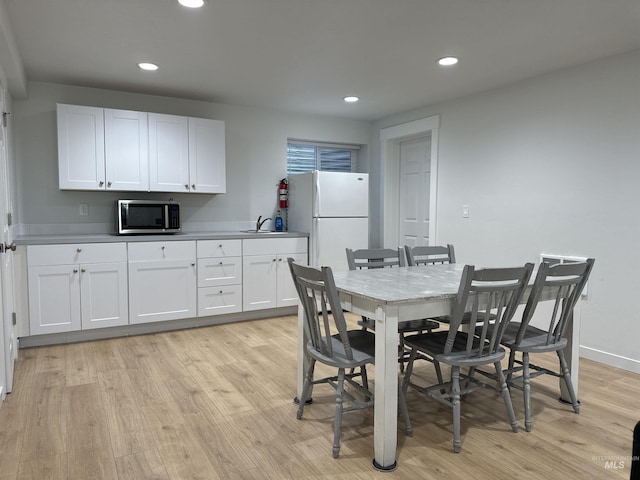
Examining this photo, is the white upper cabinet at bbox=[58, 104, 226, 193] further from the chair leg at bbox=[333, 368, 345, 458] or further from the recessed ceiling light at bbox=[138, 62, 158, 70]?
the chair leg at bbox=[333, 368, 345, 458]

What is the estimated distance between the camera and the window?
5429 mm

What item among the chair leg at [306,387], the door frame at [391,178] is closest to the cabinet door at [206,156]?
the door frame at [391,178]

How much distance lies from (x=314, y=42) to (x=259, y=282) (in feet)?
7.93

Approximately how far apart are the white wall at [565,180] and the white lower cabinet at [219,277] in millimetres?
2248

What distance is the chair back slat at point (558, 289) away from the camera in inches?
88.7

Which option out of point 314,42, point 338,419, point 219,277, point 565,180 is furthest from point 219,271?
point 565,180

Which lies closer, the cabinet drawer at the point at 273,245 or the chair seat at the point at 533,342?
the chair seat at the point at 533,342

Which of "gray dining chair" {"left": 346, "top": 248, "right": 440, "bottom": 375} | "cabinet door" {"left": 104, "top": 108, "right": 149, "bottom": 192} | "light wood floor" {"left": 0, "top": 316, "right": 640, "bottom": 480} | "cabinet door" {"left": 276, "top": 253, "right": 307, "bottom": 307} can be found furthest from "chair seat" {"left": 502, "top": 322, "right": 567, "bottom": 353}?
"cabinet door" {"left": 104, "top": 108, "right": 149, "bottom": 192}

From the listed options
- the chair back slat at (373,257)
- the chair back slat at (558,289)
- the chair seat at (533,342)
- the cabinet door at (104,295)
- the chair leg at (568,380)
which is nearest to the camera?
the chair back slat at (558,289)

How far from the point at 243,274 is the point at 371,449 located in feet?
8.58

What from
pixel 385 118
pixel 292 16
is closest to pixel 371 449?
pixel 292 16

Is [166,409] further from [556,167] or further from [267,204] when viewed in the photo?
[556,167]

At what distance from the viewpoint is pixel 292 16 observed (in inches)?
102

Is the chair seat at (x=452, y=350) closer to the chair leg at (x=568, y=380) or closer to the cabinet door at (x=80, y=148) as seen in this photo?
the chair leg at (x=568, y=380)
